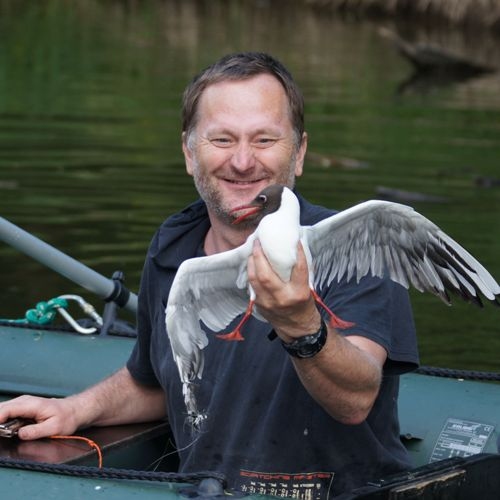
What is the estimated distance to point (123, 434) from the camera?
3525 mm

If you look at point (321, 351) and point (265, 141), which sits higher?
point (265, 141)

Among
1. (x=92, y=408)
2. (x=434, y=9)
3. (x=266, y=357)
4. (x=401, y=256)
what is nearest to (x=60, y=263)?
(x=92, y=408)

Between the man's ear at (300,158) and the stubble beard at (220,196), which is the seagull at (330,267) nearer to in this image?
the stubble beard at (220,196)

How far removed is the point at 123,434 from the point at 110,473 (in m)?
0.56

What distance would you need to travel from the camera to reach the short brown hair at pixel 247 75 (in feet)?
10.3

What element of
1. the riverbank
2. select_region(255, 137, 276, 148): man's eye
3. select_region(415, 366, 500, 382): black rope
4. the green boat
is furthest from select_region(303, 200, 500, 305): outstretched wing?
the riverbank

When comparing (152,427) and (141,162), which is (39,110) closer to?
(141,162)

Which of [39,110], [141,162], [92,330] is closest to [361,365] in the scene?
[92,330]

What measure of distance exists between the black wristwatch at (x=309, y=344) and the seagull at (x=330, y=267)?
8 cm

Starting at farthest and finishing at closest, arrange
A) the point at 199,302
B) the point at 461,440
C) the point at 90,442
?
1. the point at 461,440
2. the point at 90,442
3. the point at 199,302

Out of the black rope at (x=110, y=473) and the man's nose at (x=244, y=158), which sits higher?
the man's nose at (x=244, y=158)

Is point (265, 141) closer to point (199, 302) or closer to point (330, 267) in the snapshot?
point (330, 267)

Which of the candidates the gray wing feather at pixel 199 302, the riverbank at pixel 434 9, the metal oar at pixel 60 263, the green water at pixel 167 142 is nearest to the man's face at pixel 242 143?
the gray wing feather at pixel 199 302

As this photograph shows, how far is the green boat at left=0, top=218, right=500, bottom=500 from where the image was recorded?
2951 mm
